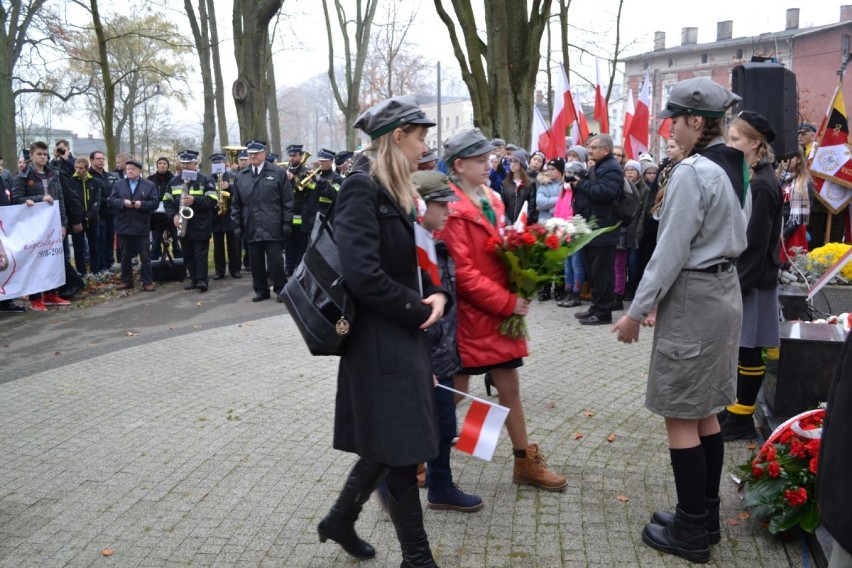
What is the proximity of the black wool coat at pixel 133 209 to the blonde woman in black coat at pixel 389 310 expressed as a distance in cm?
1017

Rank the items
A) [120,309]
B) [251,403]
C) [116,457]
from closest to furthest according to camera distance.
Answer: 1. [116,457]
2. [251,403]
3. [120,309]

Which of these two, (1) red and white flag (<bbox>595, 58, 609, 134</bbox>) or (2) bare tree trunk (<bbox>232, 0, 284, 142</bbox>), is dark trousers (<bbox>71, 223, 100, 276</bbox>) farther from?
(1) red and white flag (<bbox>595, 58, 609, 134</bbox>)

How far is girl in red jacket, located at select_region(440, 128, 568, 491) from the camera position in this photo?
4305 millimetres

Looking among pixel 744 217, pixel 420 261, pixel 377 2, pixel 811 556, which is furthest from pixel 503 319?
pixel 377 2

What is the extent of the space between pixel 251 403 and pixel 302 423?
728 mm

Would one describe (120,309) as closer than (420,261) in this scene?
No

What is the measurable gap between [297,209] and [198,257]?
1.84m

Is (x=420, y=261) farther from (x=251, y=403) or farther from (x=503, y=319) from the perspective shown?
(x=251, y=403)

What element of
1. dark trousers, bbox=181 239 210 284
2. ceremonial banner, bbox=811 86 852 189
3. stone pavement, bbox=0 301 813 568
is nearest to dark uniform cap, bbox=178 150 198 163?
dark trousers, bbox=181 239 210 284

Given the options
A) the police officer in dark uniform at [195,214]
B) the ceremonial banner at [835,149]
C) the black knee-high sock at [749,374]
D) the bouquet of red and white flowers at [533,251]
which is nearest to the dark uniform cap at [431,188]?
the bouquet of red and white flowers at [533,251]

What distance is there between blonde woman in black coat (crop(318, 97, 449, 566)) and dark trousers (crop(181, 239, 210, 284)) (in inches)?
396

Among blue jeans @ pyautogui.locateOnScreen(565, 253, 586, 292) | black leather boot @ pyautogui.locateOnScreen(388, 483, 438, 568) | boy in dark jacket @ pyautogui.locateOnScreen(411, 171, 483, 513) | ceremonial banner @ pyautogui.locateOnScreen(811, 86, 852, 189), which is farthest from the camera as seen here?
blue jeans @ pyautogui.locateOnScreen(565, 253, 586, 292)

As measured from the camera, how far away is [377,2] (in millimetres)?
32938

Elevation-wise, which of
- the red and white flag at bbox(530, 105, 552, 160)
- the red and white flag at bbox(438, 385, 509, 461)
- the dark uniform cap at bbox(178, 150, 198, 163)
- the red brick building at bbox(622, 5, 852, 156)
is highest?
the red brick building at bbox(622, 5, 852, 156)
